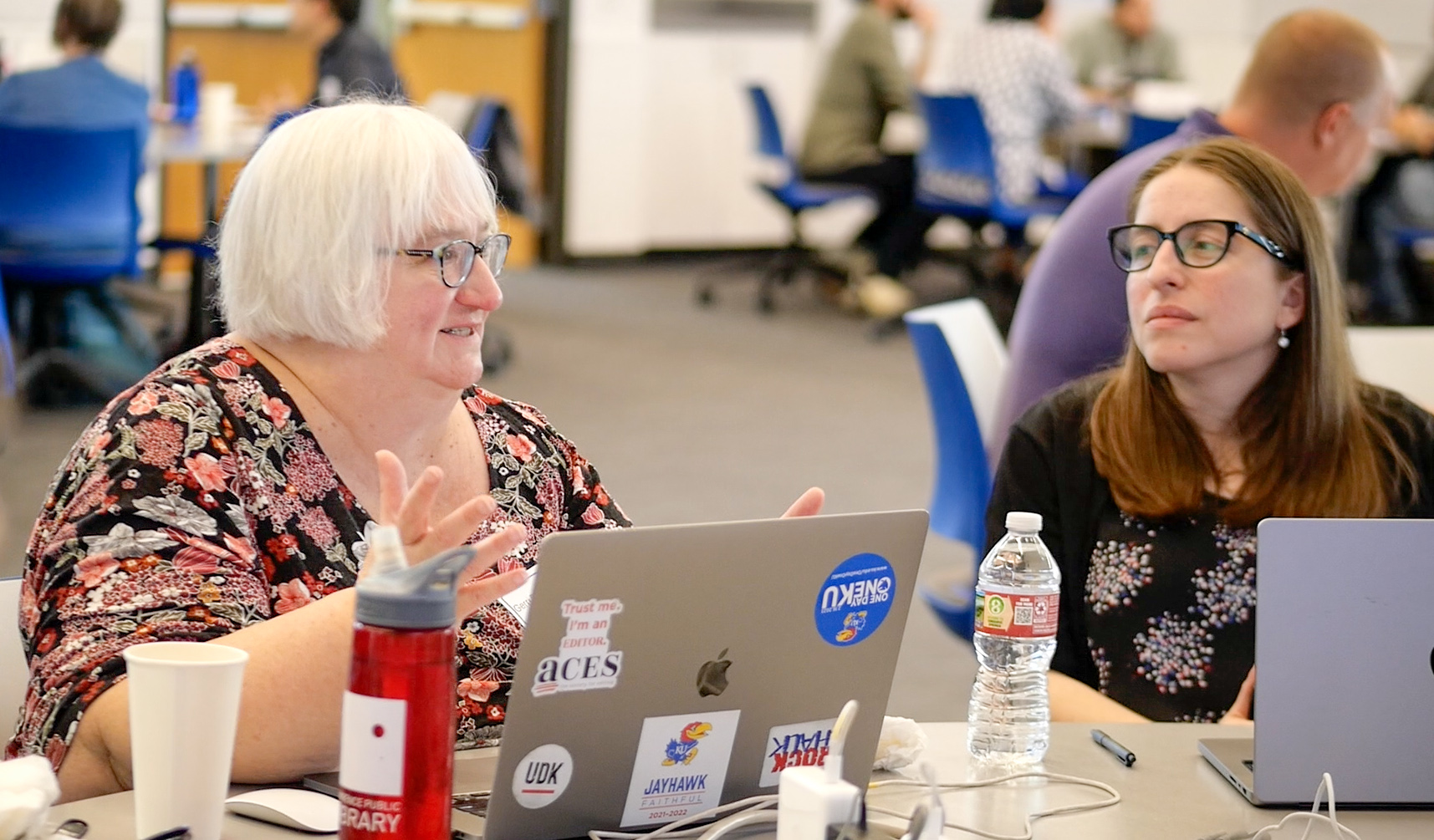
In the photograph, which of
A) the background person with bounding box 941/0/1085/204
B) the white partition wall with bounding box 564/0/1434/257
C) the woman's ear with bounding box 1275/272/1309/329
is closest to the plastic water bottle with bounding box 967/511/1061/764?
the woman's ear with bounding box 1275/272/1309/329

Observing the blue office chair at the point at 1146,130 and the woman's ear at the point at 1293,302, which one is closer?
the woman's ear at the point at 1293,302

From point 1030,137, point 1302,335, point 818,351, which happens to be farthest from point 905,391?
point 1302,335

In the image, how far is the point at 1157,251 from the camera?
2.12 m

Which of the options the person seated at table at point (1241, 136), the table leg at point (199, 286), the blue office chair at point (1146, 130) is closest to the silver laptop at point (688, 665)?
the person seated at table at point (1241, 136)

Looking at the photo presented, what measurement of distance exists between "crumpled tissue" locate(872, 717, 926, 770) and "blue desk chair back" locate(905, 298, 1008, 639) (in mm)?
1326

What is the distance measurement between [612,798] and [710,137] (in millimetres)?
9019

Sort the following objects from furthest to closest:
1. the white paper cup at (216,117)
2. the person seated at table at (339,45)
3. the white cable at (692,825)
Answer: the person seated at table at (339,45) < the white paper cup at (216,117) < the white cable at (692,825)

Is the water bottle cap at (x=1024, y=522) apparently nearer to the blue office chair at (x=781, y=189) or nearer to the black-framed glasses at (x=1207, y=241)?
the black-framed glasses at (x=1207, y=241)

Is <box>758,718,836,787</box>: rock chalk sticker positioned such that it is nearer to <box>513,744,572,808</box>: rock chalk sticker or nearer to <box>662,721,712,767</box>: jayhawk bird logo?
<box>662,721,712,767</box>: jayhawk bird logo

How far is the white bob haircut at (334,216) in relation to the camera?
1608 millimetres

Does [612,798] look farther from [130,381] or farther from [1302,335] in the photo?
[130,381]

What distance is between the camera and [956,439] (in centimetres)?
293

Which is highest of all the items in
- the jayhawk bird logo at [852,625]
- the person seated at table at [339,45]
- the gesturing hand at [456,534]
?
the person seated at table at [339,45]

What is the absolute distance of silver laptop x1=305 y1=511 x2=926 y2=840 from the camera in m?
1.14
